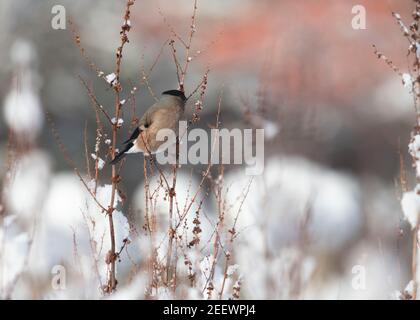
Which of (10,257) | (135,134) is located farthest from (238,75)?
(10,257)

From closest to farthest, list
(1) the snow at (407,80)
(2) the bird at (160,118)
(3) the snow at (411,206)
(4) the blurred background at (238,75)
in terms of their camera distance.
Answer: (3) the snow at (411,206), (1) the snow at (407,80), (2) the bird at (160,118), (4) the blurred background at (238,75)

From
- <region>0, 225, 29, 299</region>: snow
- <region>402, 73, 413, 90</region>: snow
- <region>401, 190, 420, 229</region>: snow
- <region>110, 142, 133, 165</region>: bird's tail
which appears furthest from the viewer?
<region>110, 142, 133, 165</region>: bird's tail

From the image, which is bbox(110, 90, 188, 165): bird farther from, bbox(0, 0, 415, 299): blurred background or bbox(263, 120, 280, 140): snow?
bbox(0, 0, 415, 299): blurred background

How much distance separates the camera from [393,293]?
10.5 ft

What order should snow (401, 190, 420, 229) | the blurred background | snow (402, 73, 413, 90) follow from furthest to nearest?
the blurred background → snow (402, 73, 413, 90) → snow (401, 190, 420, 229)

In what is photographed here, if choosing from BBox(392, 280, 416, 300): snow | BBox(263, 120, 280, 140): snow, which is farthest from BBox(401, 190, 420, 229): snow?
BBox(263, 120, 280, 140): snow

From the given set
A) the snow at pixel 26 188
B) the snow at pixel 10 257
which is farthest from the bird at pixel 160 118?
the snow at pixel 10 257

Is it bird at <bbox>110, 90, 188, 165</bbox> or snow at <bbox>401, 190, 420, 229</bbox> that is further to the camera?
bird at <bbox>110, 90, 188, 165</bbox>

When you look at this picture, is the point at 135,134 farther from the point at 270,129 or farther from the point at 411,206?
the point at 411,206

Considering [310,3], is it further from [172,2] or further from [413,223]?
[413,223]

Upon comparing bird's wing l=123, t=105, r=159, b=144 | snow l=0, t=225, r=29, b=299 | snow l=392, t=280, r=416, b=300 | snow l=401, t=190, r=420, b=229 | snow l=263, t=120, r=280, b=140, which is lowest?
snow l=392, t=280, r=416, b=300

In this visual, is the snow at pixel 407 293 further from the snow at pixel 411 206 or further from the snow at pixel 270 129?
the snow at pixel 270 129

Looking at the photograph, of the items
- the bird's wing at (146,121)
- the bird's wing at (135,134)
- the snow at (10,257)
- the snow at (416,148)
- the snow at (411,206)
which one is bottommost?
the snow at (10,257)
